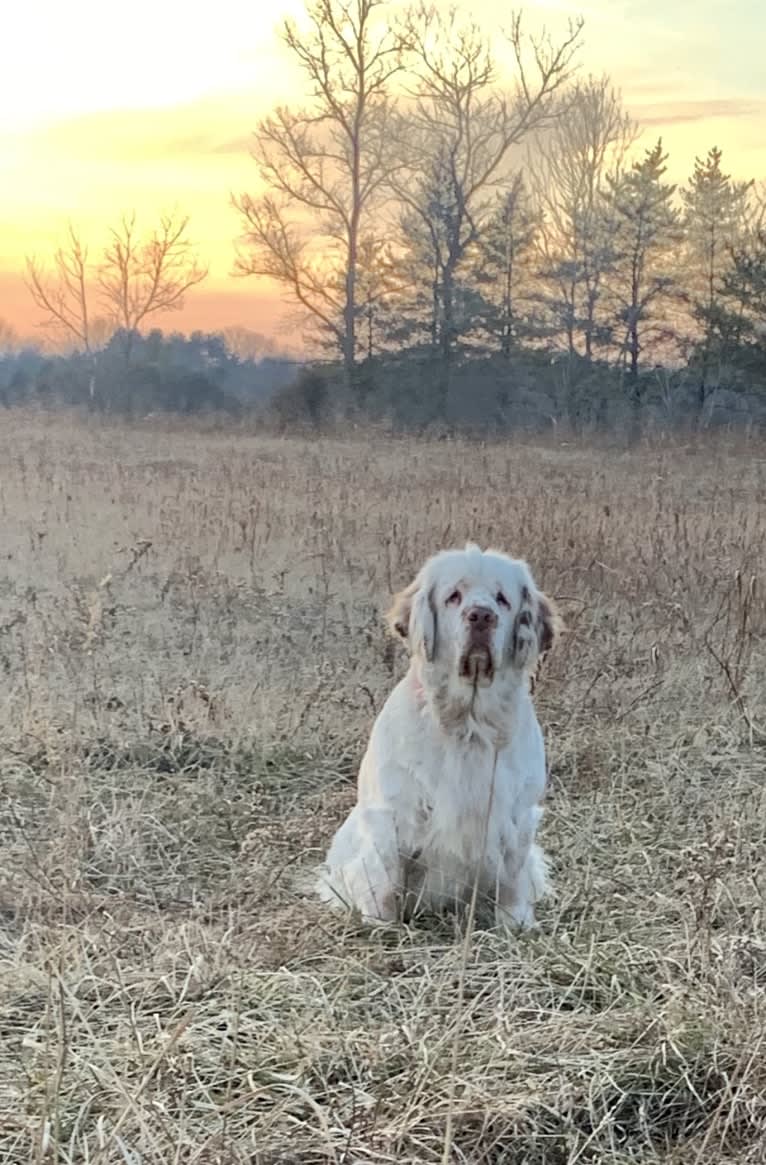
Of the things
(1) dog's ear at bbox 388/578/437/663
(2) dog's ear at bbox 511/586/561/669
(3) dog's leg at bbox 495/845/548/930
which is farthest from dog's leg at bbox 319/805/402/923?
(2) dog's ear at bbox 511/586/561/669

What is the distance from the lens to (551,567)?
6082 mm

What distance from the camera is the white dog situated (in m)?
2.79

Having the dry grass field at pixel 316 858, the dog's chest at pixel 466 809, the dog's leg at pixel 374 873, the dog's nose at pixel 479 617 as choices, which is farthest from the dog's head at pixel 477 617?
the dry grass field at pixel 316 858

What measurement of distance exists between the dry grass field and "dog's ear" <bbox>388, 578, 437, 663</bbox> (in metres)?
0.69

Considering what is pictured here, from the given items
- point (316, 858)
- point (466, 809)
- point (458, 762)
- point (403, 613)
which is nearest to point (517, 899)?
point (466, 809)

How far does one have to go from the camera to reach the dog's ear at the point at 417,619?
2.86 m

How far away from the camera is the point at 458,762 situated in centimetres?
281

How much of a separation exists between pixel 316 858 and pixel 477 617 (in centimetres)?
101

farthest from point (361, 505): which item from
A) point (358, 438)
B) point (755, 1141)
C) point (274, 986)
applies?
point (358, 438)

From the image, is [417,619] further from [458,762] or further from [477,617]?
[458,762]

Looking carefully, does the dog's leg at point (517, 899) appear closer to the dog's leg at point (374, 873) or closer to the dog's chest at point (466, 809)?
the dog's chest at point (466, 809)

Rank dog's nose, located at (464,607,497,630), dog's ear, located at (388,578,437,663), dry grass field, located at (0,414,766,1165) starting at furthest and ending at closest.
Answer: dog's ear, located at (388,578,437,663), dog's nose, located at (464,607,497,630), dry grass field, located at (0,414,766,1165)

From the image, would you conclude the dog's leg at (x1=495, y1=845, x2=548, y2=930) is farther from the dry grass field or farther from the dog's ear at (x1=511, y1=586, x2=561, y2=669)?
the dog's ear at (x1=511, y1=586, x2=561, y2=669)

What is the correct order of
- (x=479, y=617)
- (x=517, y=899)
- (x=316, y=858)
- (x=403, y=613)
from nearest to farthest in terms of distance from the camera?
(x=479, y=617) < (x=517, y=899) < (x=403, y=613) < (x=316, y=858)
